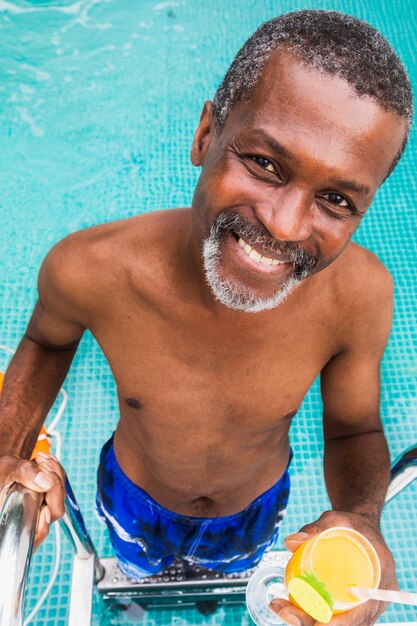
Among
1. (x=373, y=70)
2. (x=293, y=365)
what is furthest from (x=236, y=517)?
(x=373, y=70)

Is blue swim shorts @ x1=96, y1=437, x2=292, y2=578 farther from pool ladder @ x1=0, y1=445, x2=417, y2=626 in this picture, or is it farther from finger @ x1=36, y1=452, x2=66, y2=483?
finger @ x1=36, y1=452, x2=66, y2=483

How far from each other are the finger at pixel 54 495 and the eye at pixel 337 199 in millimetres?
774

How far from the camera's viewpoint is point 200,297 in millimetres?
1367

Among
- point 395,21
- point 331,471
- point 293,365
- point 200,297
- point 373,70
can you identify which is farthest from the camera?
point 395,21

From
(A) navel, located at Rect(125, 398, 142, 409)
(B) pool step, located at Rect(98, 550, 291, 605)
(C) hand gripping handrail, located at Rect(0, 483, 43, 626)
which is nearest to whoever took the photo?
(C) hand gripping handrail, located at Rect(0, 483, 43, 626)

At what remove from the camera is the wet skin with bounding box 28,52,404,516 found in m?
1.04

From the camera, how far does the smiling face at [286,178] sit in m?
1.01

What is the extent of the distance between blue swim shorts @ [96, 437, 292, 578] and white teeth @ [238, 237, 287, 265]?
97 cm

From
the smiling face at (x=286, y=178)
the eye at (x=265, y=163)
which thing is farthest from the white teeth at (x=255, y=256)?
the eye at (x=265, y=163)

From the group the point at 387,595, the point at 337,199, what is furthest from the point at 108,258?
the point at 387,595

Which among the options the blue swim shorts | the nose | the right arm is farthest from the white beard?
the blue swim shorts

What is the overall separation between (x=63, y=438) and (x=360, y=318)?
1.81 metres

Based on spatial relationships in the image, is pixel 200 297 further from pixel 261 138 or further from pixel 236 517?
pixel 236 517

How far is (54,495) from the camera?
3.84 feet
